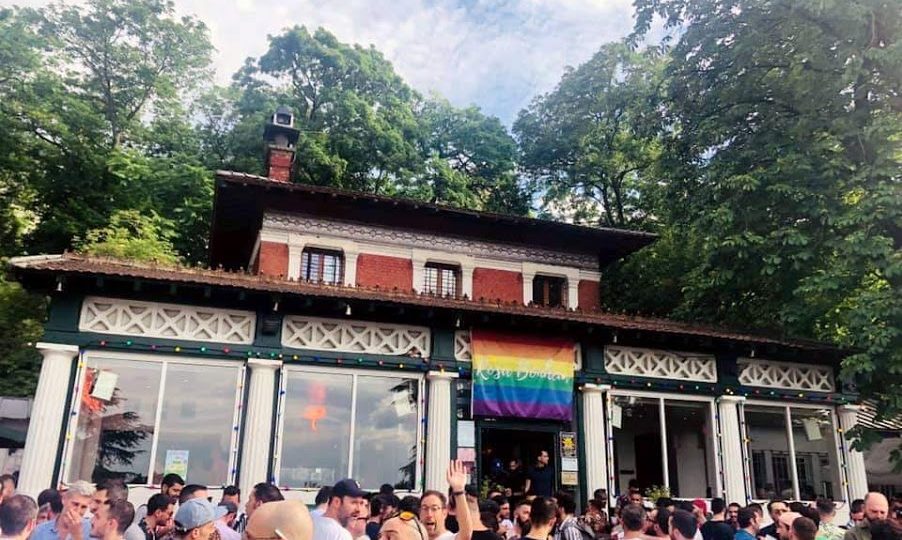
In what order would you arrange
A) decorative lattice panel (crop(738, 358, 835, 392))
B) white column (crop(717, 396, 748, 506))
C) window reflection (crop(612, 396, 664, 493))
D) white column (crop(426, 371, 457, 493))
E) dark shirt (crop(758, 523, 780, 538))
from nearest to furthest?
dark shirt (crop(758, 523, 780, 538)) → white column (crop(426, 371, 457, 493)) → white column (crop(717, 396, 748, 506)) → window reflection (crop(612, 396, 664, 493)) → decorative lattice panel (crop(738, 358, 835, 392))

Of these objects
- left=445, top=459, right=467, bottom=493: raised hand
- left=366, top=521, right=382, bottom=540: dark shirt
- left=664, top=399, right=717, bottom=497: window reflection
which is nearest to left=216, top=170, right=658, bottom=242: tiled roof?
left=664, top=399, right=717, bottom=497: window reflection

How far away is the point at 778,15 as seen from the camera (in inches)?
798

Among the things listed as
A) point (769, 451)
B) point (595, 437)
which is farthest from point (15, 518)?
point (769, 451)

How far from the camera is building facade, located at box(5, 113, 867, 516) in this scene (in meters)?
13.2

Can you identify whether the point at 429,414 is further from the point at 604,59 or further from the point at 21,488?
the point at 604,59

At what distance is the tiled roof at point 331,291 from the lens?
12820 millimetres

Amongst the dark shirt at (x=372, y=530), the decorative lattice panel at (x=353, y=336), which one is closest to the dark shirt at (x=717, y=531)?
the dark shirt at (x=372, y=530)

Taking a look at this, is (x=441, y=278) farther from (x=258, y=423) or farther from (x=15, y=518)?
(x=15, y=518)

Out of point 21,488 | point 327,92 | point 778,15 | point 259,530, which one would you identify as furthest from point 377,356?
point 327,92

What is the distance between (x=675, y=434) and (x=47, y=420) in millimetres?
13040

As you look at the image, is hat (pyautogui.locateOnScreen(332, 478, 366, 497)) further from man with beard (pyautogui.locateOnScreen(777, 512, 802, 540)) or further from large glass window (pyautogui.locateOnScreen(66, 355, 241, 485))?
large glass window (pyautogui.locateOnScreen(66, 355, 241, 485))

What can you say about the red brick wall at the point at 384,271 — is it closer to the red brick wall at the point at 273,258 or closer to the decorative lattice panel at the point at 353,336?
the red brick wall at the point at 273,258

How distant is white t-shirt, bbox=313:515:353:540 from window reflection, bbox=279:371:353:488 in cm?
848

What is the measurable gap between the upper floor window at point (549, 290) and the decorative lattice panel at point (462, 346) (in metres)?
6.66
